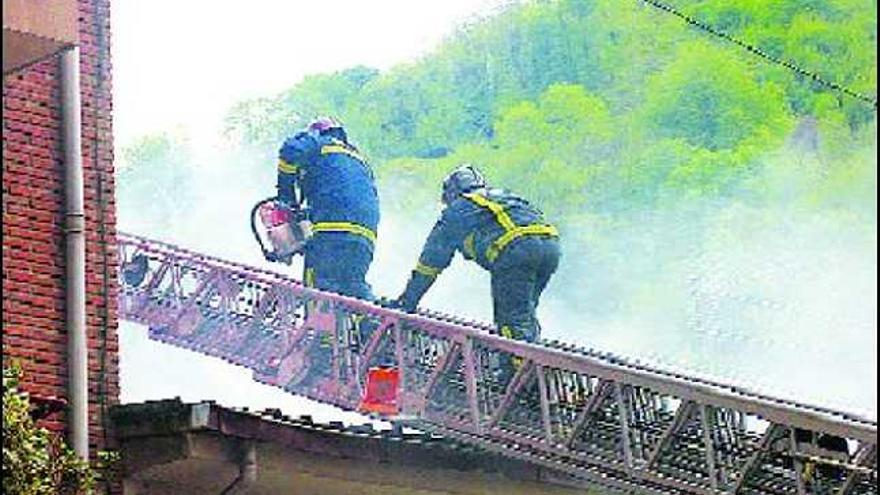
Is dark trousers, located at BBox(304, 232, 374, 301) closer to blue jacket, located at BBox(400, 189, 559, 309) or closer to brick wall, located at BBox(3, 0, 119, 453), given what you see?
blue jacket, located at BBox(400, 189, 559, 309)

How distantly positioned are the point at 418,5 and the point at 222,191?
301 inches

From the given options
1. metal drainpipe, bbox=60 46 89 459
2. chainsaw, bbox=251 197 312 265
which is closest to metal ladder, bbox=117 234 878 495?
chainsaw, bbox=251 197 312 265

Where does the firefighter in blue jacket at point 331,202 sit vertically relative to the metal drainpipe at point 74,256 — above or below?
above

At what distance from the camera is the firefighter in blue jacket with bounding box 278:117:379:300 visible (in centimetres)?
1049

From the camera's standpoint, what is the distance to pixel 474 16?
3042 cm

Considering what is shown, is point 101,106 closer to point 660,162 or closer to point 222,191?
point 222,191

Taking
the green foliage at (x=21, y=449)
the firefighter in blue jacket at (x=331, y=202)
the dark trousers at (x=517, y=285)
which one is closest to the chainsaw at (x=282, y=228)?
the firefighter in blue jacket at (x=331, y=202)

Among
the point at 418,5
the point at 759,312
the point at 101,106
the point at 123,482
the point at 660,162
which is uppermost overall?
the point at 418,5

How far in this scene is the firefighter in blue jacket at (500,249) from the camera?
9.77 m

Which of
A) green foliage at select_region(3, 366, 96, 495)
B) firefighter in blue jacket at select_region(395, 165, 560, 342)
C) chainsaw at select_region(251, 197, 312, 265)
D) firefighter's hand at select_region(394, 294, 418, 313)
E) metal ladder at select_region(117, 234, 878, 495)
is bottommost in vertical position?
green foliage at select_region(3, 366, 96, 495)

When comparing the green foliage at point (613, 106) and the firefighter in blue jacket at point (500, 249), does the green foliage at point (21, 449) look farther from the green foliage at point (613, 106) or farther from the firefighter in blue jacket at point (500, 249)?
the green foliage at point (613, 106)

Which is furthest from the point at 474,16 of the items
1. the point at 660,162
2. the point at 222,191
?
the point at 222,191

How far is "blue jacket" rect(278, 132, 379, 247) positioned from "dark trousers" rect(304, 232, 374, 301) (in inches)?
2.2

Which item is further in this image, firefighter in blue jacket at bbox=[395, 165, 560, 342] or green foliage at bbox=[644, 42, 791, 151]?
green foliage at bbox=[644, 42, 791, 151]
